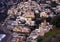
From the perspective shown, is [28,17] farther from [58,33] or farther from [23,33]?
[58,33]

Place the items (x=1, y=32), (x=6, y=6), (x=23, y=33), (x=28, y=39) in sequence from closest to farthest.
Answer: (x=28, y=39), (x=23, y=33), (x=1, y=32), (x=6, y=6)

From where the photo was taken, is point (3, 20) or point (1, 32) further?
point (3, 20)

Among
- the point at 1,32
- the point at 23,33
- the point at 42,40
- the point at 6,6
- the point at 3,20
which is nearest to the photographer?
the point at 42,40

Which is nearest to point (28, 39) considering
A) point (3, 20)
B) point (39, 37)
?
point (39, 37)

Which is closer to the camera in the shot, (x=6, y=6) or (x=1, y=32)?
(x=1, y=32)

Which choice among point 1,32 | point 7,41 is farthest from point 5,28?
point 7,41

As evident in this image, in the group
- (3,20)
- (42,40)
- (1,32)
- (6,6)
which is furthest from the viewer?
(6,6)

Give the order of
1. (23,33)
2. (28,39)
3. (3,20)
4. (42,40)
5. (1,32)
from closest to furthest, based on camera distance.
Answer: (42,40) < (28,39) < (23,33) < (1,32) < (3,20)

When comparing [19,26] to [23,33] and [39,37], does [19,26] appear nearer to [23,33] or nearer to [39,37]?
[23,33]

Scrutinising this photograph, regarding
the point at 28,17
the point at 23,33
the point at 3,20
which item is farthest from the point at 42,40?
the point at 3,20
